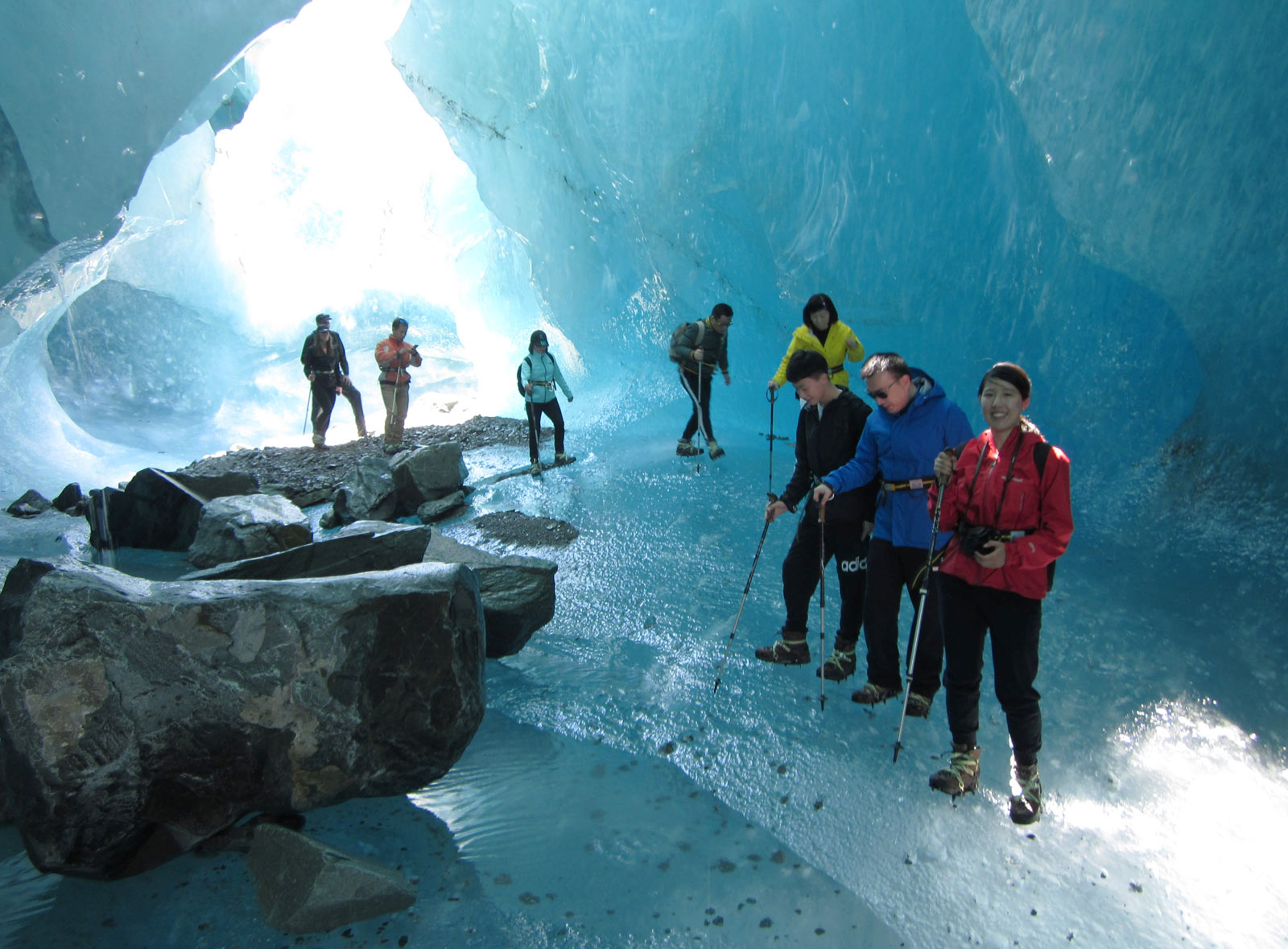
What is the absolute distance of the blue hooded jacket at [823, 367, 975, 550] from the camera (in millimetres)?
2723

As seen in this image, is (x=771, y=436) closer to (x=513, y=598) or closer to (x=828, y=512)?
(x=828, y=512)

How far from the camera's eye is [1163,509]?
4867 mm

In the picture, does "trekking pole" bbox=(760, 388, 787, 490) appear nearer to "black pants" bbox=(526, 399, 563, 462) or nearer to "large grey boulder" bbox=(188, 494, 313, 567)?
"black pants" bbox=(526, 399, 563, 462)

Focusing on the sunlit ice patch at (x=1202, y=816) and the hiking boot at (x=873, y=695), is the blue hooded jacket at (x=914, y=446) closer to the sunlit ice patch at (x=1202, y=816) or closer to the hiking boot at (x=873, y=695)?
the hiking boot at (x=873, y=695)

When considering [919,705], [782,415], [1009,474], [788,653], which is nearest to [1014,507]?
[1009,474]

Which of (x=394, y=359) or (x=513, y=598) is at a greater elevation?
(x=394, y=359)

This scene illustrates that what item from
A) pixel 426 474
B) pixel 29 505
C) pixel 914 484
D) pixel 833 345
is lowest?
pixel 29 505

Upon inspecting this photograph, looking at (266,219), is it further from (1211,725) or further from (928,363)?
(1211,725)

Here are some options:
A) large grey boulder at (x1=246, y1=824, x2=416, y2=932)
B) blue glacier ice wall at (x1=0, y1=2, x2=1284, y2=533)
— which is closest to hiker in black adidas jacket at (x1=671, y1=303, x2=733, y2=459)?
blue glacier ice wall at (x1=0, y1=2, x2=1284, y2=533)

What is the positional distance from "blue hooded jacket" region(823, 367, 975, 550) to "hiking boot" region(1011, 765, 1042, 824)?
31.1 inches

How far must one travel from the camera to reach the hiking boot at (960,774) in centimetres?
245

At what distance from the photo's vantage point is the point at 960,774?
2.46m

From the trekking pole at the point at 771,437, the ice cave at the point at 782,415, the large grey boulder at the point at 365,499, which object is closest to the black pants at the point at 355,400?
the ice cave at the point at 782,415

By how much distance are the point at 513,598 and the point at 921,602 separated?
5.94 feet
